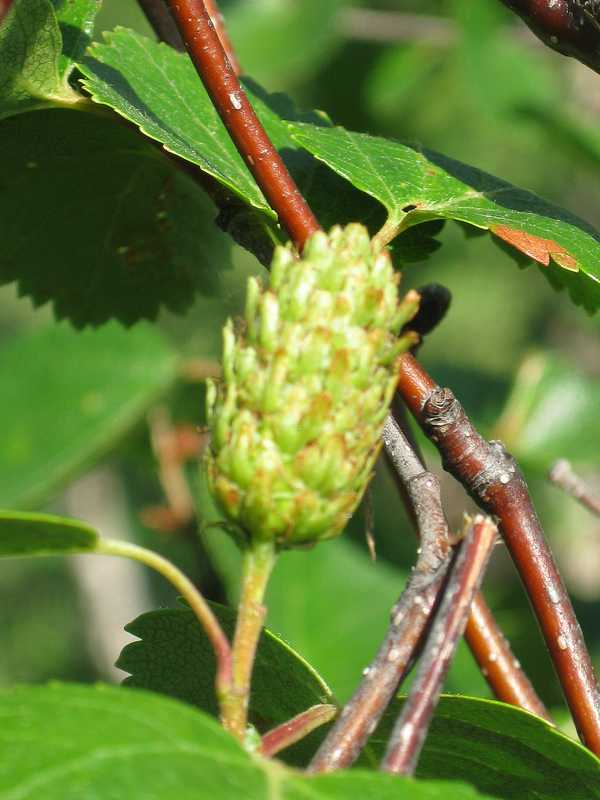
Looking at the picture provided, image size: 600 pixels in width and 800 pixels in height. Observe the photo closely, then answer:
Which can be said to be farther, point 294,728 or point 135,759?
point 294,728

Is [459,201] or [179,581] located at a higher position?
[459,201]

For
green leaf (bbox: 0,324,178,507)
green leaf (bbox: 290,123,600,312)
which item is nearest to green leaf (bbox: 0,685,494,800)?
green leaf (bbox: 290,123,600,312)

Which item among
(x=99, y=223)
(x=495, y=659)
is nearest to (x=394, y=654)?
(x=495, y=659)

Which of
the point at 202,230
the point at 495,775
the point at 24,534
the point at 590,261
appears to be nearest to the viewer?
the point at 24,534

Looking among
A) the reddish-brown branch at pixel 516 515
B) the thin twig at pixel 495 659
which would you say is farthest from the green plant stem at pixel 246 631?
the thin twig at pixel 495 659

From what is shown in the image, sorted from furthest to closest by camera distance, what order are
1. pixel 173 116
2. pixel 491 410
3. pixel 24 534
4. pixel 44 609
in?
pixel 44 609 → pixel 491 410 → pixel 173 116 → pixel 24 534

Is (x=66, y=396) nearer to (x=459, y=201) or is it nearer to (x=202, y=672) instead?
(x=459, y=201)

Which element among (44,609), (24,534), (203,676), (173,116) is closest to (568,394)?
(173,116)

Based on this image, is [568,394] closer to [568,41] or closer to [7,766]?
[568,41]
